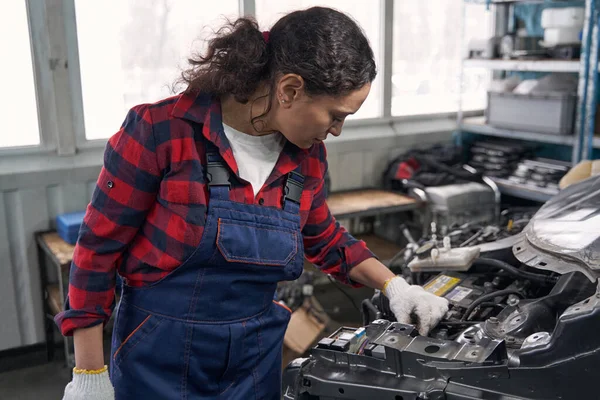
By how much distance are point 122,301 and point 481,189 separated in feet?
9.54

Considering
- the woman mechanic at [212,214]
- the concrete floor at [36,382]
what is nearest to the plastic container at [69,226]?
the concrete floor at [36,382]

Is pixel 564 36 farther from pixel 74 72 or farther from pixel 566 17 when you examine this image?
pixel 74 72

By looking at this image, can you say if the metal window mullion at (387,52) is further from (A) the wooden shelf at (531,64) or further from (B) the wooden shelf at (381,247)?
(B) the wooden shelf at (381,247)

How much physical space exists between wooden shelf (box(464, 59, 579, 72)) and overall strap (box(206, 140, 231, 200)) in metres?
2.87

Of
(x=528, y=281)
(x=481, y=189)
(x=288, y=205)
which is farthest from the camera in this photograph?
(x=481, y=189)

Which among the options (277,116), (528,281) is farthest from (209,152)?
(528,281)

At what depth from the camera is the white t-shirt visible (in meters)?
1.42

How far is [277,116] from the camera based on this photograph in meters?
1.36

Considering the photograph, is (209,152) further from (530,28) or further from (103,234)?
(530,28)

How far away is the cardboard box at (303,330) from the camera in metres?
3.06

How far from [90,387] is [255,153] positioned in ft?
2.02

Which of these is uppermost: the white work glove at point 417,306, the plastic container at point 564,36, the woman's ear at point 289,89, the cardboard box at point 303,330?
the plastic container at point 564,36

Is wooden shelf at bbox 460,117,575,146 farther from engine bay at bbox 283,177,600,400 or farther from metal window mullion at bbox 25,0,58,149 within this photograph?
metal window mullion at bbox 25,0,58,149

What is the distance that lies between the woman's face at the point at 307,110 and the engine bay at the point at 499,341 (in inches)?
17.2
